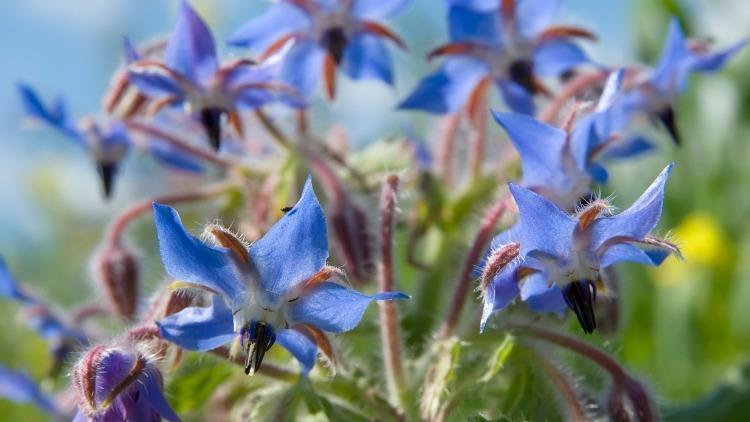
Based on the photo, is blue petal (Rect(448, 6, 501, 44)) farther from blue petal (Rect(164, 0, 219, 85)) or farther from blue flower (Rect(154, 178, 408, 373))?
blue flower (Rect(154, 178, 408, 373))

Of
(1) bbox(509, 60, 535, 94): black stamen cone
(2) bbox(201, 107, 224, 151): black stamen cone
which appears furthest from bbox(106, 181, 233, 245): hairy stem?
(1) bbox(509, 60, 535, 94): black stamen cone

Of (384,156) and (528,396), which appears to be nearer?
(528,396)

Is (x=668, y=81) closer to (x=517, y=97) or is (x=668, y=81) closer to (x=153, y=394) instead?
(x=517, y=97)

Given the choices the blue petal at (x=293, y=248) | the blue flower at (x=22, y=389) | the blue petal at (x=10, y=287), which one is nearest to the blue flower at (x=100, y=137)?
the blue petal at (x=10, y=287)

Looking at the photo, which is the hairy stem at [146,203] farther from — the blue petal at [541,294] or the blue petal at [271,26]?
the blue petal at [541,294]

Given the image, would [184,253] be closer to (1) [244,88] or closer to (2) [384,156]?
(1) [244,88]

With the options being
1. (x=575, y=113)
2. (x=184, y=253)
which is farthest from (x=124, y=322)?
(x=575, y=113)
